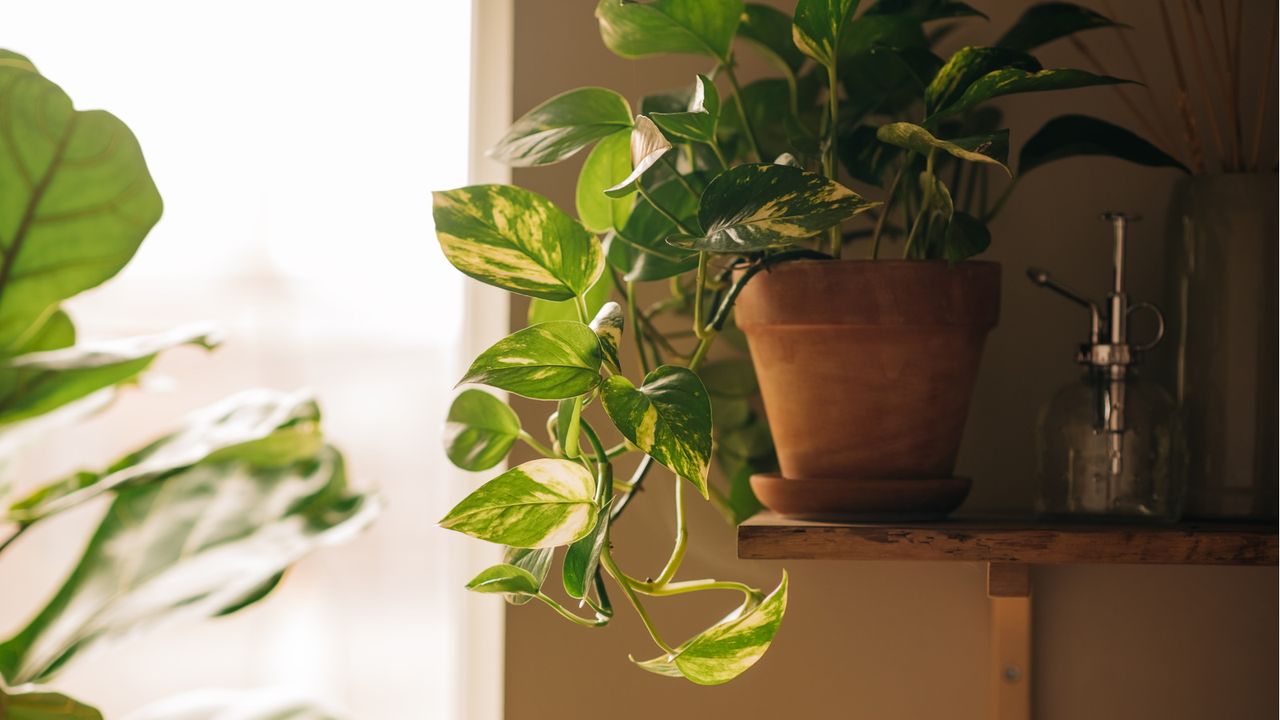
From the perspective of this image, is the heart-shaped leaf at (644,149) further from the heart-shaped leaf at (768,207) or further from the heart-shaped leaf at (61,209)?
the heart-shaped leaf at (61,209)

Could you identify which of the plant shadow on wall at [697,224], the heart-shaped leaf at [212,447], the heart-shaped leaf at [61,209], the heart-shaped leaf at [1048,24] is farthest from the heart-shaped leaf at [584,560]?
the heart-shaped leaf at [1048,24]

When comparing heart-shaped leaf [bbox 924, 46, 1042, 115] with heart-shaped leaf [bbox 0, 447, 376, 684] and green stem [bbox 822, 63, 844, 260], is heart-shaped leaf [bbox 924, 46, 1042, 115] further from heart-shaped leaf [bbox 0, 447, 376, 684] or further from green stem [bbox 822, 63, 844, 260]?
heart-shaped leaf [bbox 0, 447, 376, 684]

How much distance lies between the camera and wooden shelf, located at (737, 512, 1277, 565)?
2.03 feet

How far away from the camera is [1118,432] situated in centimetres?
69

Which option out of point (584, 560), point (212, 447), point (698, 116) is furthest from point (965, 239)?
point (212, 447)

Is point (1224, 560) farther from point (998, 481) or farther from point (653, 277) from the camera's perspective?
point (653, 277)

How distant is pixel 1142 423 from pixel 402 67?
3.15ft

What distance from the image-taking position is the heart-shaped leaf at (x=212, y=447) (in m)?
0.32

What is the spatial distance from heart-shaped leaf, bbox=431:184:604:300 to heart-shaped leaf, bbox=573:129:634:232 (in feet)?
0.29

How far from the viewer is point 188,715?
31cm

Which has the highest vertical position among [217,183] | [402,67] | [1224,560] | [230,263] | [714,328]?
[402,67]

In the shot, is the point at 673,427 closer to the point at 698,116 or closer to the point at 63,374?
the point at 698,116

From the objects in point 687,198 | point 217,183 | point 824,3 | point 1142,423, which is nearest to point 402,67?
point 217,183

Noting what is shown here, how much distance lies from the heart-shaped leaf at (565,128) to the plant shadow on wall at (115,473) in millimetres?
331
